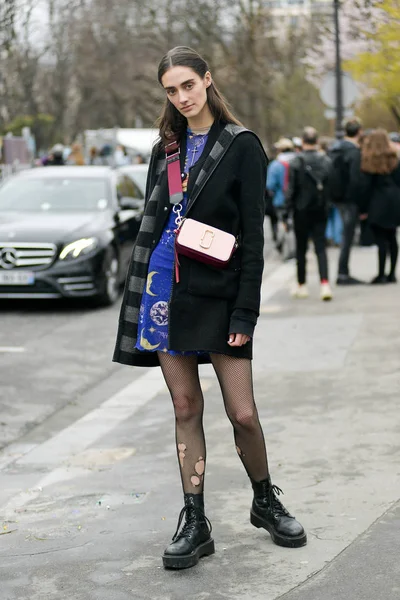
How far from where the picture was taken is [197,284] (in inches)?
171

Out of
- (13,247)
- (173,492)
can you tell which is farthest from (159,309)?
(13,247)

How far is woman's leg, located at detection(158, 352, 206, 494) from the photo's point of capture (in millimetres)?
4473

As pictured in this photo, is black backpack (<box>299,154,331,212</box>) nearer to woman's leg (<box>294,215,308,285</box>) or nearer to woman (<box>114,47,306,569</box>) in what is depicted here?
woman's leg (<box>294,215,308,285</box>)

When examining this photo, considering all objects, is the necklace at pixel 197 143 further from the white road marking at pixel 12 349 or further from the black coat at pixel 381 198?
the black coat at pixel 381 198

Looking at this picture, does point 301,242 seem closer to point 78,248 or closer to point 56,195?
point 78,248

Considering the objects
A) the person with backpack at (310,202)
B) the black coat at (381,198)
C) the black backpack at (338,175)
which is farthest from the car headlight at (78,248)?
the black coat at (381,198)

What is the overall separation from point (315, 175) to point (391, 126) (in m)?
34.6

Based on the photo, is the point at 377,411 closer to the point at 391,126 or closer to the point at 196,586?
the point at 196,586

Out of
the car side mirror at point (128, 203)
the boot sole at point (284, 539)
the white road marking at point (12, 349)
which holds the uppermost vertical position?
the boot sole at point (284, 539)

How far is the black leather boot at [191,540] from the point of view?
4344 millimetres

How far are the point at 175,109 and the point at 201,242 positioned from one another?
553 millimetres

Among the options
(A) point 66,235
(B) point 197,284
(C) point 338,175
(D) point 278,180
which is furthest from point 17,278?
(B) point 197,284

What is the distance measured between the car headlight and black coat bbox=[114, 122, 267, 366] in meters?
7.85

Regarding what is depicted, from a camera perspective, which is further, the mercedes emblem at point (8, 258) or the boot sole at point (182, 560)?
the mercedes emblem at point (8, 258)
